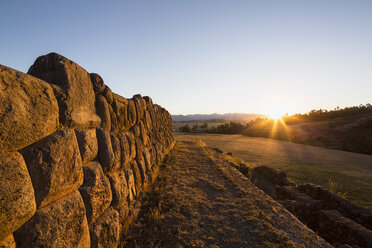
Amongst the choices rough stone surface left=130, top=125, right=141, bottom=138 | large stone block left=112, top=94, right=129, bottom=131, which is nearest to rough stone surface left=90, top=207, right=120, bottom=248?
large stone block left=112, top=94, right=129, bottom=131

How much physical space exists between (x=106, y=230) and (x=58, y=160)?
1036mm

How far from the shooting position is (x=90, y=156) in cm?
188

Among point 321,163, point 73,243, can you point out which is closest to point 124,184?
point 73,243

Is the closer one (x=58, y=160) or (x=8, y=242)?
(x=8, y=242)

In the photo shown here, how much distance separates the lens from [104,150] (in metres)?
2.11

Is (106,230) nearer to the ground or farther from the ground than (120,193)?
nearer to the ground

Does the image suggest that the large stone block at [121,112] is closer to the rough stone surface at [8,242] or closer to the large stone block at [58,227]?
the large stone block at [58,227]

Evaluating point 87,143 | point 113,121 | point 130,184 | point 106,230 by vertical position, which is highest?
point 113,121

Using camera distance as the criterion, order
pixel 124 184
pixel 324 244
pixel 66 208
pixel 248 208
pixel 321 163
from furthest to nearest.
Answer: pixel 321 163
pixel 248 208
pixel 124 184
pixel 324 244
pixel 66 208

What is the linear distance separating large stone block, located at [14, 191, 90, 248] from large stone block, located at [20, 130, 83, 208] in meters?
0.07

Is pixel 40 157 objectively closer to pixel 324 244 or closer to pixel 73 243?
pixel 73 243

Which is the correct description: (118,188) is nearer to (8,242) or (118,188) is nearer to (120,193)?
(120,193)

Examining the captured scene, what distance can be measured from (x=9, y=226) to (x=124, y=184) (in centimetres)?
164

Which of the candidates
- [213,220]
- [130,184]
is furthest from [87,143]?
[213,220]
